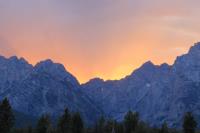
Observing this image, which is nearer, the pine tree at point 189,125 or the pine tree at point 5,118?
the pine tree at point 5,118

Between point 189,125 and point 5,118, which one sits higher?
point 5,118

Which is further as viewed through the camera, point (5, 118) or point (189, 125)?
point (189, 125)

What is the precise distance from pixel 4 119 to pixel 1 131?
5.17 meters

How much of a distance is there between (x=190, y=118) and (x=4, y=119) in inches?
3184

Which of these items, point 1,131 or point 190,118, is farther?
point 190,118

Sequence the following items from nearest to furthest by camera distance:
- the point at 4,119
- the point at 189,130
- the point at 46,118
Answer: the point at 4,119, the point at 189,130, the point at 46,118

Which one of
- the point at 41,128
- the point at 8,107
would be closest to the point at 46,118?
the point at 41,128

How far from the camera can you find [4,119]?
164m

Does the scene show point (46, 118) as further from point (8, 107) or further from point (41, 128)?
point (8, 107)

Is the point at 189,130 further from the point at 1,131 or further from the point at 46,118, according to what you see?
the point at 1,131

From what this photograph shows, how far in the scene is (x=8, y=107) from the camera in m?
166

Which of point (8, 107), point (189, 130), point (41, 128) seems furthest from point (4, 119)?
→ point (189, 130)

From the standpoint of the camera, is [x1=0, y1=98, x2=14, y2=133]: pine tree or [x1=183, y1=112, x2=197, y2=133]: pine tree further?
[x1=183, y1=112, x2=197, y2=133]: pine tree

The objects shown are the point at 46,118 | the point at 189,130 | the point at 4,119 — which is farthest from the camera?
the point at 46,118
